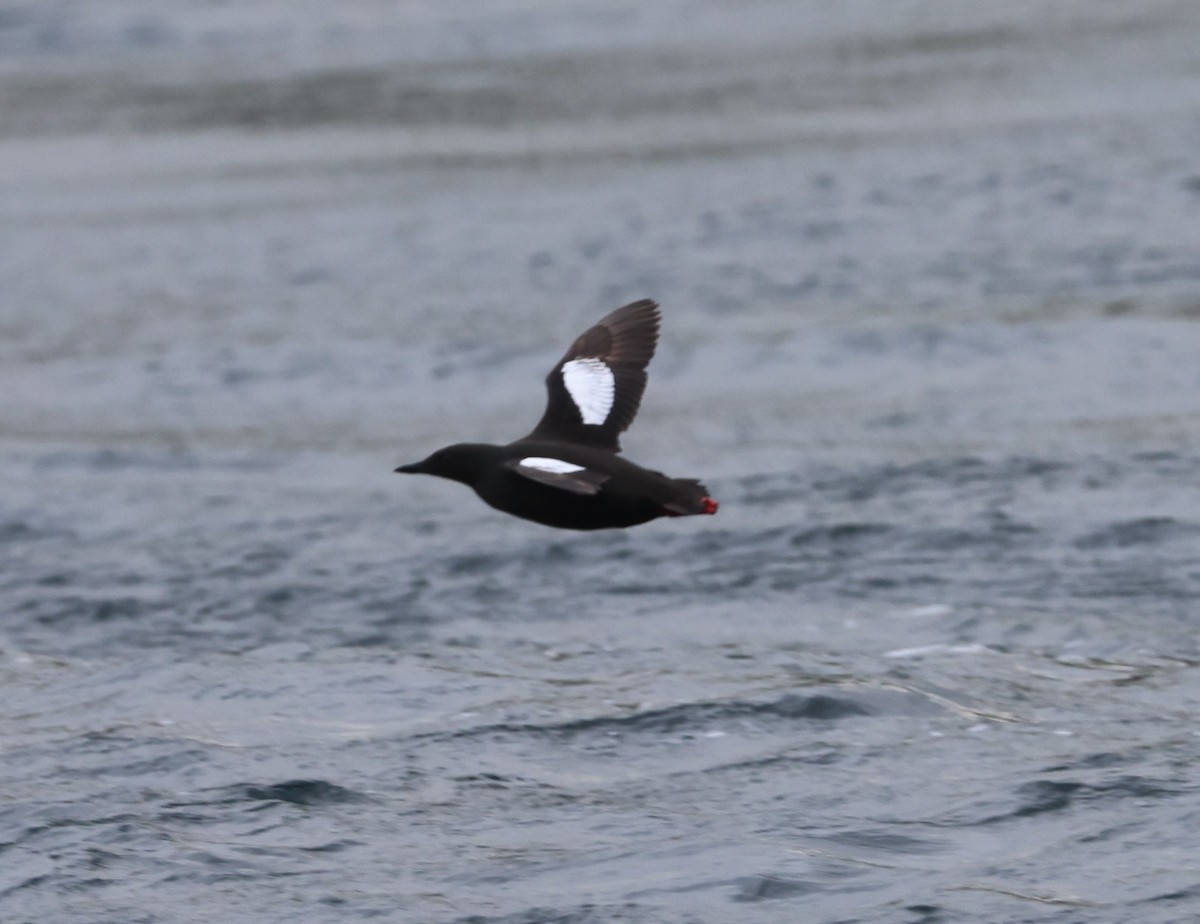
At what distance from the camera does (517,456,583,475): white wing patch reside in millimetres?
5889

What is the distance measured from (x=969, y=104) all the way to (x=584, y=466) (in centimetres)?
1201

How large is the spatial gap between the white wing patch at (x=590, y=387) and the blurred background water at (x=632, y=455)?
1.21 m

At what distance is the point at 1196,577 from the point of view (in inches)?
347

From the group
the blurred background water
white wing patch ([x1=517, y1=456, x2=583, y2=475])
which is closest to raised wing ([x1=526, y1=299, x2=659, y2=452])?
white wing patch ([x1=517, y1=456, x2=583, y2=475])

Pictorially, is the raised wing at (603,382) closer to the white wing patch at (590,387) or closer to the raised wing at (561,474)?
the white wing patch at (590,387)

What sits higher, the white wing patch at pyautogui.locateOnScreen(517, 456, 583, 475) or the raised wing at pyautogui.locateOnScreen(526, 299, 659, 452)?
the raised wing at pyautogui.locateOnScreen(526, 299, 659, 452)

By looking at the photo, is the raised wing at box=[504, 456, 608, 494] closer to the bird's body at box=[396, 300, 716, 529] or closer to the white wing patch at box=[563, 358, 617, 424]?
the bird's body at box=[396, 300, 716, 529]

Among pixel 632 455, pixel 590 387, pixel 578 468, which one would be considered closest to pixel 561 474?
pixel 578 468

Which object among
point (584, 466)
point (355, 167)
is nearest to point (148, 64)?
point (355, 167)

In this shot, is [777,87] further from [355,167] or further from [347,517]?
[347,517]

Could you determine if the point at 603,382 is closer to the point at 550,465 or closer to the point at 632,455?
the point at 550,465

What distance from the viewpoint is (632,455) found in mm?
11344

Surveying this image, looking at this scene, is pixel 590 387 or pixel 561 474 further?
pixel 590 387

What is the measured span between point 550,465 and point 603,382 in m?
1.13
